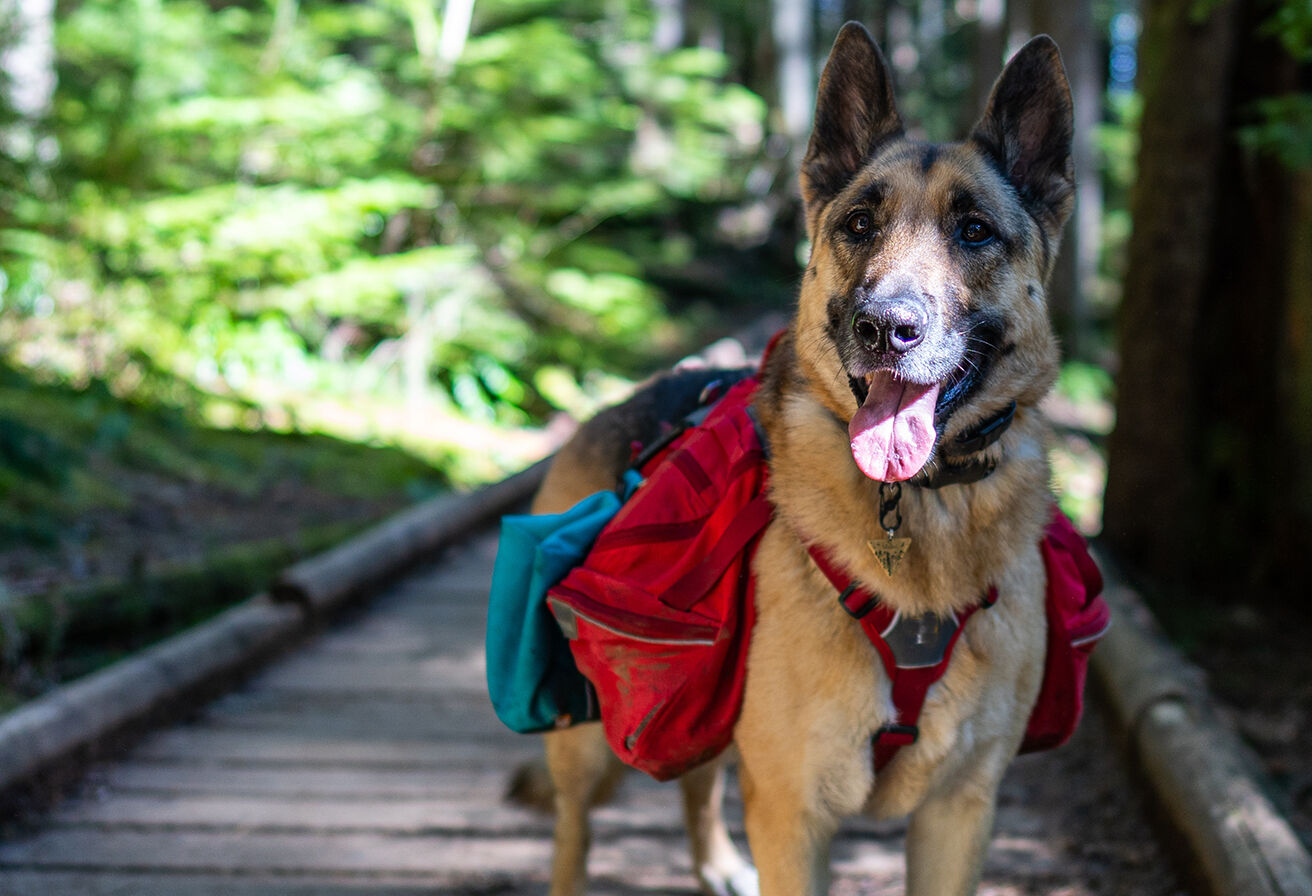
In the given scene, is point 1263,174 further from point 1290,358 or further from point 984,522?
point 984,522

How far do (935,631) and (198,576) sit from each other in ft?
12.6

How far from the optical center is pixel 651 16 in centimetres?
1099

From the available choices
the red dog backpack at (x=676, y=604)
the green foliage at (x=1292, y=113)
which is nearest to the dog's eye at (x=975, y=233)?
the red dog backpack at (x=676, y=604)

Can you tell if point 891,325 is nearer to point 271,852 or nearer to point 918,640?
point 918,640

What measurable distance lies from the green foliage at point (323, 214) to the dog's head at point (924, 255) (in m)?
5.71

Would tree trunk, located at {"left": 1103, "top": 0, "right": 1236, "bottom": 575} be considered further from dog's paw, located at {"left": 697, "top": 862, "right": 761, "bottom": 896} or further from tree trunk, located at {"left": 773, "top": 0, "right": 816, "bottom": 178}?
tree trunk, located at {"left": 773, "top": 0, "right": 816, "bottom": 178}

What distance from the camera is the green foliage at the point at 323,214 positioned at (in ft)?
24.4

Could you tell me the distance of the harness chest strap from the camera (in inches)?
82.5

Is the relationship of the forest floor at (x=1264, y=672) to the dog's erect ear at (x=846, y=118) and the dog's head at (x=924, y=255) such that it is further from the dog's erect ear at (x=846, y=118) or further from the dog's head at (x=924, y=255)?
the dog's erect ear at (x=846, y=118)

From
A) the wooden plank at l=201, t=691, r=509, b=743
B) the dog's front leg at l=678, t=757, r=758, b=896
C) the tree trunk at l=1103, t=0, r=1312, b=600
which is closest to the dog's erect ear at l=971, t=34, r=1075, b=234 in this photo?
the dog's front leg at l=678, t=757, r=758, b=896

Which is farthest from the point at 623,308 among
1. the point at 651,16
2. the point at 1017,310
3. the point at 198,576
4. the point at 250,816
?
the point at 1017,310

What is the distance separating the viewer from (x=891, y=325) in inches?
77.8

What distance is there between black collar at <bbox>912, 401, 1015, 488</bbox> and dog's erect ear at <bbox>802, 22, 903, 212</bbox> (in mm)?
694

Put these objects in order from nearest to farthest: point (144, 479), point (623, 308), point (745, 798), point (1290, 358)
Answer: point (745, 798) < point (1290, 358) < point (144, 479) < point (623, 308)
